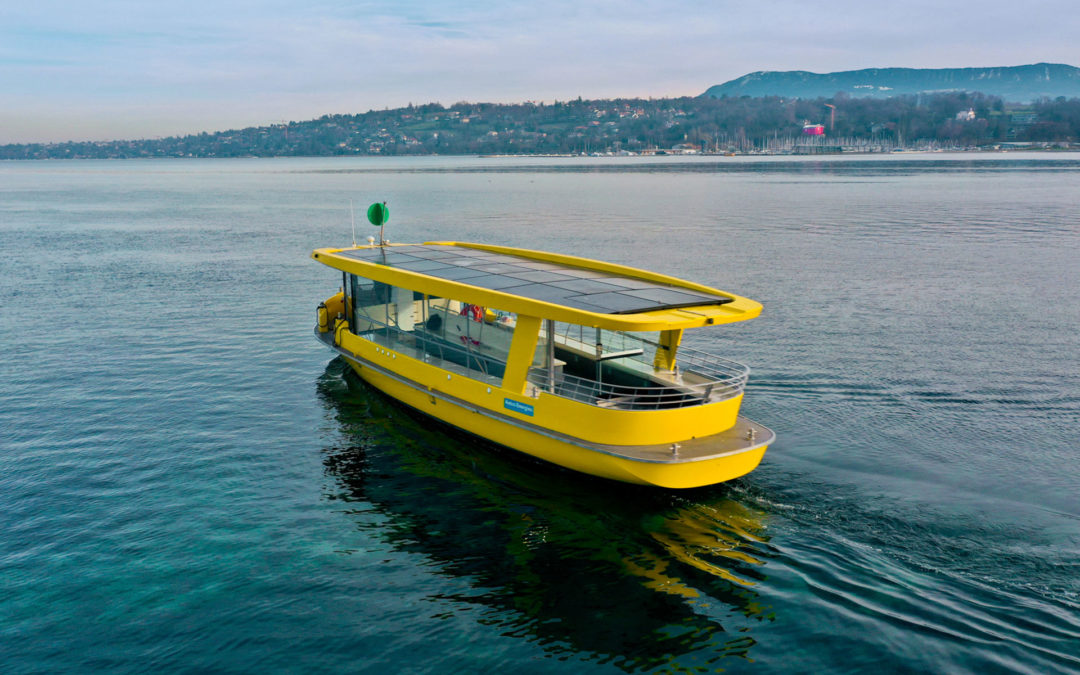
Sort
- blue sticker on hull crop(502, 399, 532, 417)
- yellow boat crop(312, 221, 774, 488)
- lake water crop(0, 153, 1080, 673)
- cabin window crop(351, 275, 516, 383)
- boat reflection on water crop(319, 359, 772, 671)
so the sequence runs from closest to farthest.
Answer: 1. lake water crop(0, 153, 1080, 673)
2. boat reflection on water crop(319, 359, 772, 671)
3. yellow boat crop(312, 221, 774, 488)
4. blue sticker on hull crop(502, 399, 532, 417)
5. cabin window crop(351, 275, 516, 383)

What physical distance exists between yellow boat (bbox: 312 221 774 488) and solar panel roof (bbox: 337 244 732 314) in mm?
48

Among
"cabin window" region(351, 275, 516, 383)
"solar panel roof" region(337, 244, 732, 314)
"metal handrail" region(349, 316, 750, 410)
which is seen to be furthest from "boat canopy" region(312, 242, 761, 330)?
"metal handrail" region(349, 316, 750, 410)

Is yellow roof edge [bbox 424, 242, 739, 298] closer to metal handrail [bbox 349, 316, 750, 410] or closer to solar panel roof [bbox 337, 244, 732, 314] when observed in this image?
solar panel roof [bbox 337, 244, 732, 314]

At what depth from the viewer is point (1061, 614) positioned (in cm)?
1196

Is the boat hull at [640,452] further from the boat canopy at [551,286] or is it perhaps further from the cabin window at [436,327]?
the boat canopy at [551,286]

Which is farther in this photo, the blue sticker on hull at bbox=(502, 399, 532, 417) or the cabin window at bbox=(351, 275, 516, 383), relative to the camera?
the cabin window at bbox=(351, 275, 516, 383)

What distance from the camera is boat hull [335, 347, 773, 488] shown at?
1555cm

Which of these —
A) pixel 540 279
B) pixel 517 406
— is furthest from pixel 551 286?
pixel 517 406

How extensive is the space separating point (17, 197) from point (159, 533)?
13468 centimetres

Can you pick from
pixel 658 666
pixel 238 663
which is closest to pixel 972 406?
pixel 658 666

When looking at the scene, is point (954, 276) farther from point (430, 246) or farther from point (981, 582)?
point (981, 582)

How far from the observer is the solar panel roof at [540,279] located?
17000 mm

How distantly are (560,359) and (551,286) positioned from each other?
2218 mm

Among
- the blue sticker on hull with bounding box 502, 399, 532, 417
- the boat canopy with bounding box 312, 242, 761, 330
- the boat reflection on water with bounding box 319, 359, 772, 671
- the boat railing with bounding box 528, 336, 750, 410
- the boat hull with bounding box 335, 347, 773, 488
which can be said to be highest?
the boat canopy with bounding box 312, 242, 761, 330
